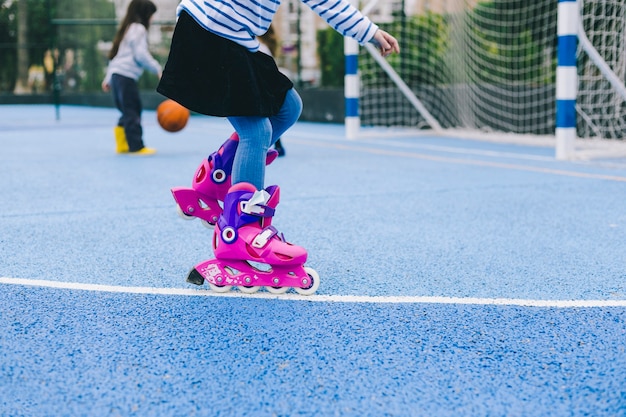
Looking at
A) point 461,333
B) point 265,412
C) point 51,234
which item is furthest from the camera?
point 51,234

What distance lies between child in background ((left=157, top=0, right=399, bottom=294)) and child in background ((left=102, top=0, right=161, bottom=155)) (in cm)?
555

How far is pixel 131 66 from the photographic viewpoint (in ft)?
27.5

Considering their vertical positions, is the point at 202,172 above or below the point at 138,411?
above

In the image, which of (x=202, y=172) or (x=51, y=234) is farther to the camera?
(x=51, y=234)

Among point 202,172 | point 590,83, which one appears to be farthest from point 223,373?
point 590,83

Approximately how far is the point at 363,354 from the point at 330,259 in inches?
49.0

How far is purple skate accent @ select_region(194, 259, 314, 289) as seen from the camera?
9.17 feet

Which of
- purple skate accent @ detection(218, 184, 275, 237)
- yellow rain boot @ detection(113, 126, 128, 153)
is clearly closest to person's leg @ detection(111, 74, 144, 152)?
yellow rain boot @ detection(113, 126, 128, 153)

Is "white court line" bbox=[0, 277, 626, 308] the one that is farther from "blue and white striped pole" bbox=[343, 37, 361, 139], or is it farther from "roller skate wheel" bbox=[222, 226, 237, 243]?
"blue and white striped pole" bbox=[343, 37, 361, 139]

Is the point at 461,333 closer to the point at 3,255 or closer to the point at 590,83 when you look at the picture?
the point at 3,255

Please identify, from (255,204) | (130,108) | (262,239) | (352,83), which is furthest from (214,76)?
(352,83)

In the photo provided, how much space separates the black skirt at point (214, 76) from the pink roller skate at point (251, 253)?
0.28 metres

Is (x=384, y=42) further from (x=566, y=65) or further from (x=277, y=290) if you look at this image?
(x=566, y=65)

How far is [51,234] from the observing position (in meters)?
4.01
